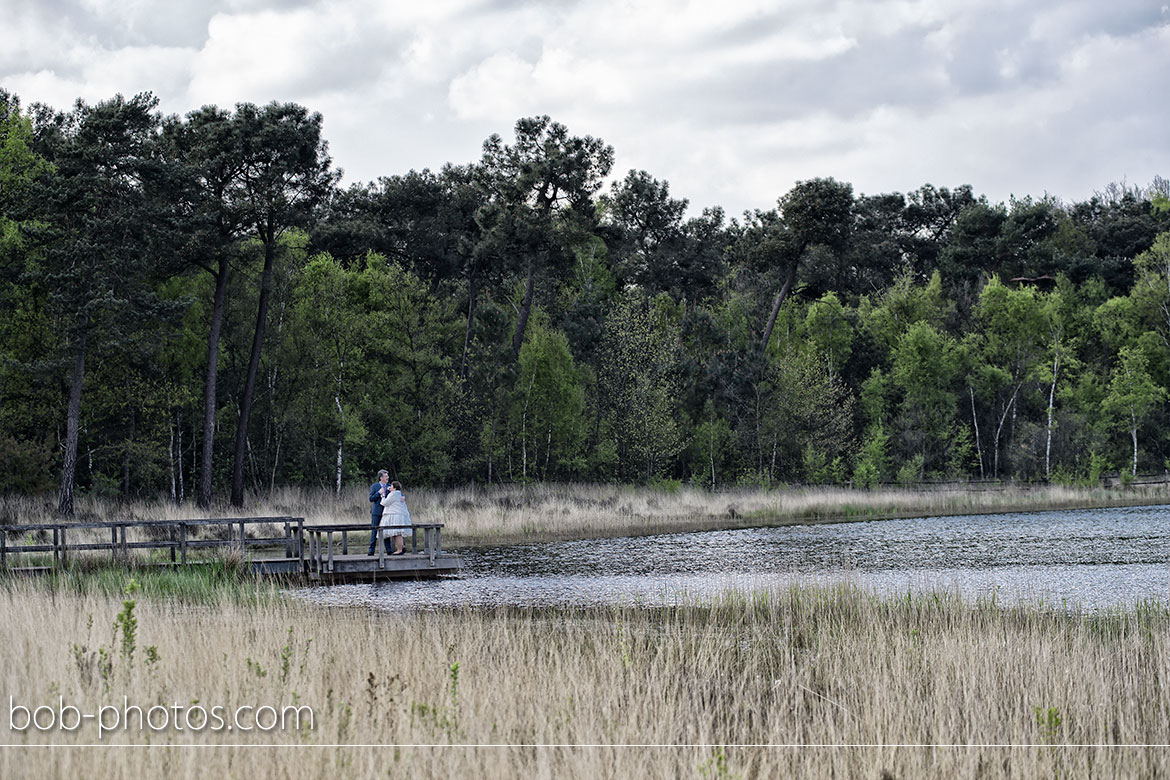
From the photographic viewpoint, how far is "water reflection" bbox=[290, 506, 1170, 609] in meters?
17.5

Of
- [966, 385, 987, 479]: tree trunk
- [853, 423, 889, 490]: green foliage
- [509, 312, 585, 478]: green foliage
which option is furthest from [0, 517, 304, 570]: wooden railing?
[966, 385, 987, 479]: tree trunk

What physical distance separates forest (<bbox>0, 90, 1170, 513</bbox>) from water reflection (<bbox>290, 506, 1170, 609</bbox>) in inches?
611

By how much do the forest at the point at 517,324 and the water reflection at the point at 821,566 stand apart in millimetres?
15523

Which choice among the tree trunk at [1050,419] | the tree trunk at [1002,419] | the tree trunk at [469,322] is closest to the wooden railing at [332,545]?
the tree trunk at [469,322]

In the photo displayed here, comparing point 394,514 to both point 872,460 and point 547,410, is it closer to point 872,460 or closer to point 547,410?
point 547,410

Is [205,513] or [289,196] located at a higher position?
[289,196]

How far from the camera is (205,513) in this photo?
1366 inches

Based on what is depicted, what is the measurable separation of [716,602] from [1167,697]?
7.19m

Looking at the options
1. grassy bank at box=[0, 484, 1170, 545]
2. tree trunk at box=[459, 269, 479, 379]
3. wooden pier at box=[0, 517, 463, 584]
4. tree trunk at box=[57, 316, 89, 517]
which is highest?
tree trunk at box=[459, 269, 479, 379]

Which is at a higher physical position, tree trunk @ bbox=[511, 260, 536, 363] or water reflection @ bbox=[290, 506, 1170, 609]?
tree trunk @ bbox=[511, 260, 536, 363]

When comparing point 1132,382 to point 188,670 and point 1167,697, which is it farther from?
point 188,670

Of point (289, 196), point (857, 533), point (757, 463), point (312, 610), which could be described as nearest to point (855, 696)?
point (312, 610)

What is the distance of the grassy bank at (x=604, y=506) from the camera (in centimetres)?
3219

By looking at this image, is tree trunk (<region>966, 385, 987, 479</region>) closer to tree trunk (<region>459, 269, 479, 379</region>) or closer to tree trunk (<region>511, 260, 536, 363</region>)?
tree trunk (<region>511, 260, 536, 363</region>)
